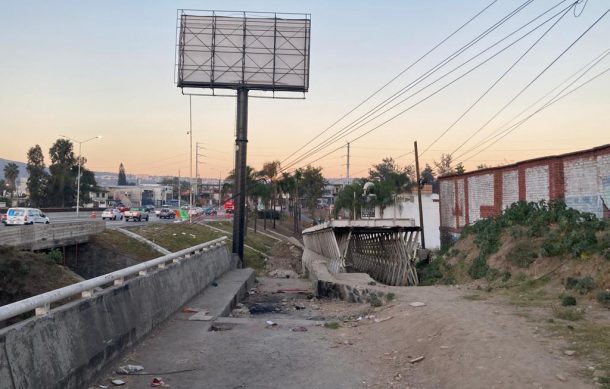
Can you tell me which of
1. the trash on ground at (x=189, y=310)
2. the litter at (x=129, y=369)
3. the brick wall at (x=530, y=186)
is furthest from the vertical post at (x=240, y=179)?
the litter at (x=129, y=369)

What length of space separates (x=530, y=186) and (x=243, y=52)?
698 inches

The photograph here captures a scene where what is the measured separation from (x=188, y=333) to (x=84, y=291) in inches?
119


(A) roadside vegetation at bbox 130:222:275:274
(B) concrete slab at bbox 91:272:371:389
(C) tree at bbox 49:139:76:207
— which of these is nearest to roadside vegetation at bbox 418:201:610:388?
(B) concrete slab at bbox 91:272:371:389

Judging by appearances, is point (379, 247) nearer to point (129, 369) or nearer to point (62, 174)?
point (129, 369)

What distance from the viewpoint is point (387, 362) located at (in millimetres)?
8047

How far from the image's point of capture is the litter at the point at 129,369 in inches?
276

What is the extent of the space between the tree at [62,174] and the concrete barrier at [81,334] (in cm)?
9284

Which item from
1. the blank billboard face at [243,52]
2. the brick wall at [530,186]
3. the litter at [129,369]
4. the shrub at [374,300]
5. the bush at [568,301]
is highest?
the blank billboard face at [243,52]

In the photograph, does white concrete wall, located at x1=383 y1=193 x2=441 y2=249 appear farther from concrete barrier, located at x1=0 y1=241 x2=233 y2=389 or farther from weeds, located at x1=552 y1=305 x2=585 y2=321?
concrete barrier, located at x1=0 y1=241 x2=233 y2=389

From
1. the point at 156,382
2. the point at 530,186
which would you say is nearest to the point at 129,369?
the point at 156,382

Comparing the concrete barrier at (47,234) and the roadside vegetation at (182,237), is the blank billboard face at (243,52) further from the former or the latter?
the roadside vegetation at (182,237)

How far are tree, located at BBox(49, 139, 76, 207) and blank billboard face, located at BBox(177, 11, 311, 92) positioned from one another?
72.2 metres

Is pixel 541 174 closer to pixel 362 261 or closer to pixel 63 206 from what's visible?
pixel 362 261

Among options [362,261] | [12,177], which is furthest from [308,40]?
[12,177]
